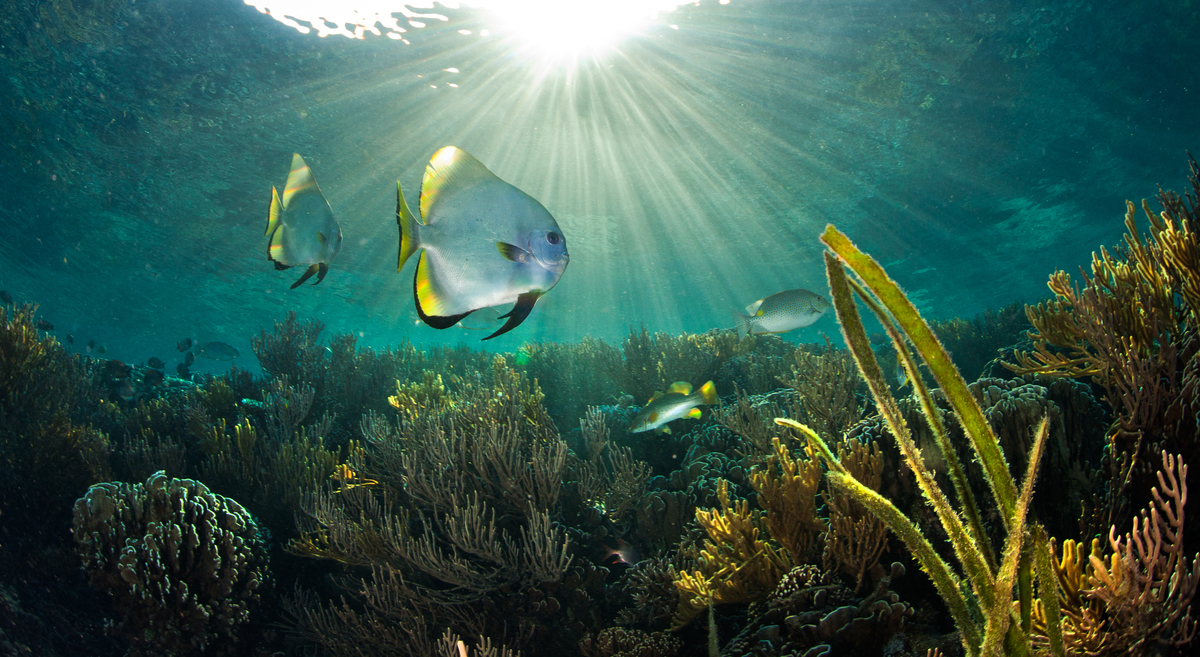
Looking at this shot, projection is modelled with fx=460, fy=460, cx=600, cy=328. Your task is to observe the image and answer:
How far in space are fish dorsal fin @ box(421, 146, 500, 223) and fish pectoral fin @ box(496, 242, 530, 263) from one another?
26 centimetres

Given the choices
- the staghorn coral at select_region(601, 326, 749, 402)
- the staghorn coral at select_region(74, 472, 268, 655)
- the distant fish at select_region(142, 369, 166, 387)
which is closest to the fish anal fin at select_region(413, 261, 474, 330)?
the staghorn coral at select_region(74, 472, 268, 655)

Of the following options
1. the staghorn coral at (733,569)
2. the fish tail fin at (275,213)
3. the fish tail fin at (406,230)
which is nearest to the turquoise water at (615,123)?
the staghorn coral at (733,569)

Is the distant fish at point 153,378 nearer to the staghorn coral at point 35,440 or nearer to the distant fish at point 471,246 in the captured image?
the staghorn coral at point 35,440

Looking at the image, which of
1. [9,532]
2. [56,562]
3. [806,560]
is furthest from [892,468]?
[9,532]

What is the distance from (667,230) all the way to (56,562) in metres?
18.9

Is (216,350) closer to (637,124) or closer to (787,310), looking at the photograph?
(637,124)

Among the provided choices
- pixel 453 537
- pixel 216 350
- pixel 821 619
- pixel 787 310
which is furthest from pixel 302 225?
pixel 216 350

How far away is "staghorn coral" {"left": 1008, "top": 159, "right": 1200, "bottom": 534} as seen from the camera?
72.2 inches

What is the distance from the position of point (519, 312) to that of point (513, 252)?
24cm

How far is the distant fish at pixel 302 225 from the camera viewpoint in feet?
9.09

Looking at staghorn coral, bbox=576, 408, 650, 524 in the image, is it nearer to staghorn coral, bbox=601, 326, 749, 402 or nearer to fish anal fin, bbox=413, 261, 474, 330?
fish anal fin, bbox=413, 261, 474, 330

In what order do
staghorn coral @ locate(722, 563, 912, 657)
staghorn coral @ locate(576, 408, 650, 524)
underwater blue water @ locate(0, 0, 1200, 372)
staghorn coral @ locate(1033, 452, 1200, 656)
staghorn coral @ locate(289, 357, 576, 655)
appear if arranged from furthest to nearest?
underwater blue water @ locate(0, 0, 1200, 372) → staghorn coral @ locate(576, 408, 650, 524) → staghorn coral @ locate(289, 357, 576, 655) → staghorn coral @ locate(722, 563, 912, 657) → staghorn coral @ locate(1033, 452, 1200, 656)

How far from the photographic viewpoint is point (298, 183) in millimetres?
2791

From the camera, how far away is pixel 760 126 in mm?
12898
